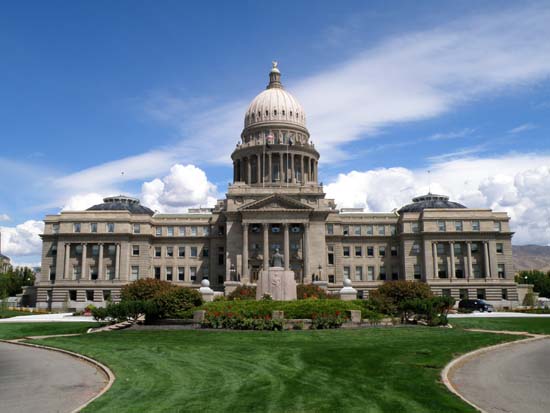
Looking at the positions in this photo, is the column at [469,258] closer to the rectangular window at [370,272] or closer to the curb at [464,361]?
the rectangular window at [370,272]

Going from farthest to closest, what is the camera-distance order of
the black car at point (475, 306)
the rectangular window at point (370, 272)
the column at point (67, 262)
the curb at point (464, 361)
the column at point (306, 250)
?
the rectangular window at point (370, 272) → the column at point (67, 262) → the column at point (306, 250) → the black car at point (475, 306) → the curb at point (464, 361)

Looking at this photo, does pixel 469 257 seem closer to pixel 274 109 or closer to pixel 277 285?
pixel 274 109

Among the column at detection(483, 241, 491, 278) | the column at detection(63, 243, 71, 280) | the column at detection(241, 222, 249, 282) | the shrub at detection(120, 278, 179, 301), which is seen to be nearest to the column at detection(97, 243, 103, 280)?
the column at detection(63, 243, 71, 280)

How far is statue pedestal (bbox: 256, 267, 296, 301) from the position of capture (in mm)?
49594

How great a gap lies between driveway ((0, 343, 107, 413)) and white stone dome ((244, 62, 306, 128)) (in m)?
94.9

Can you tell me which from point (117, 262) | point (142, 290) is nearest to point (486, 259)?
point (142, 290)

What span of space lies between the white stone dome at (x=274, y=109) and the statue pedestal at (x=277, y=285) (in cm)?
7033

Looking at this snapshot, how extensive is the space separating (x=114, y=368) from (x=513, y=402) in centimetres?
1418

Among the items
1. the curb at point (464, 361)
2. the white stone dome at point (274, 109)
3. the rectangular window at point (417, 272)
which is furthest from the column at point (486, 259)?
the curb at point (464, 361)

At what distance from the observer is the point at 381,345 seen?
2688 centimetres

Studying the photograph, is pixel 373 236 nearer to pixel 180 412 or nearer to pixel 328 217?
pixel 328 217

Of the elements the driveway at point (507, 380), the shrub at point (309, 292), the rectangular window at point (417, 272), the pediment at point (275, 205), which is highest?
the pediment at point (275, 205)

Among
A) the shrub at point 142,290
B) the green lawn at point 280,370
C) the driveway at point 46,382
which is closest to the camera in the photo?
the green lawn at point 280,370

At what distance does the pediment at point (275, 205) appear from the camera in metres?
89.2
